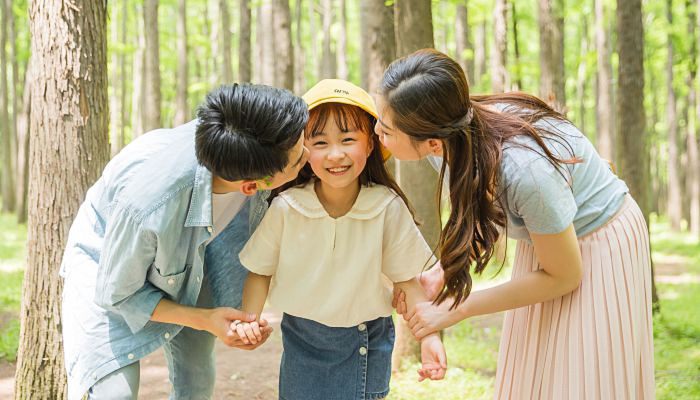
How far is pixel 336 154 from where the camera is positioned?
8.42 feet

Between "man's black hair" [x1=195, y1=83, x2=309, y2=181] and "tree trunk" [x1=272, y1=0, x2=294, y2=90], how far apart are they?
6.78m

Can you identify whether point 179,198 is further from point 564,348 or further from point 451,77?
point 564,348

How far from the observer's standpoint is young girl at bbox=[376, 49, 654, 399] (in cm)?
218

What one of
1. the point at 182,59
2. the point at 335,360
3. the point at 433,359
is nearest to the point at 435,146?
the point at 433,359

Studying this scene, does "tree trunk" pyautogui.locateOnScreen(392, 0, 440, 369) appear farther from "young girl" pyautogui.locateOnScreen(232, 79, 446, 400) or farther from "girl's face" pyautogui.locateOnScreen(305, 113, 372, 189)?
"girl's face" pyautogui.locateOnScreen(305, 113, 372, 189)

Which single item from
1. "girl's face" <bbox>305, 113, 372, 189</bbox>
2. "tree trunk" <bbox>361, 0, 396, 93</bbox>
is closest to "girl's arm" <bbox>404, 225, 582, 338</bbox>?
"girl's face" <bbox>305, 113, 372, 189</bbox>

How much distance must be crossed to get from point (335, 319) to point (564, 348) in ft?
2.81

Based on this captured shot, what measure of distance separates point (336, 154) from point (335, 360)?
853 millimetres

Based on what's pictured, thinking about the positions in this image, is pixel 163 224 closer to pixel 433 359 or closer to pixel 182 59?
pixel 433 359

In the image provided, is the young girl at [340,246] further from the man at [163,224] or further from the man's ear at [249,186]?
the man's ear at [249,186]

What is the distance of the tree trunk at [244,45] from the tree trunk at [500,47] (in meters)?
4.01

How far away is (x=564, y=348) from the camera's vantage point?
7.87 feet

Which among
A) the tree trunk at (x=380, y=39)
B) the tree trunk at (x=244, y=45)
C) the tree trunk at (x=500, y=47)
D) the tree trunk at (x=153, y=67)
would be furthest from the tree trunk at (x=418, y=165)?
the tree trunk at (x=153, y=67)

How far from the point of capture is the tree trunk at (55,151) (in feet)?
12.0
